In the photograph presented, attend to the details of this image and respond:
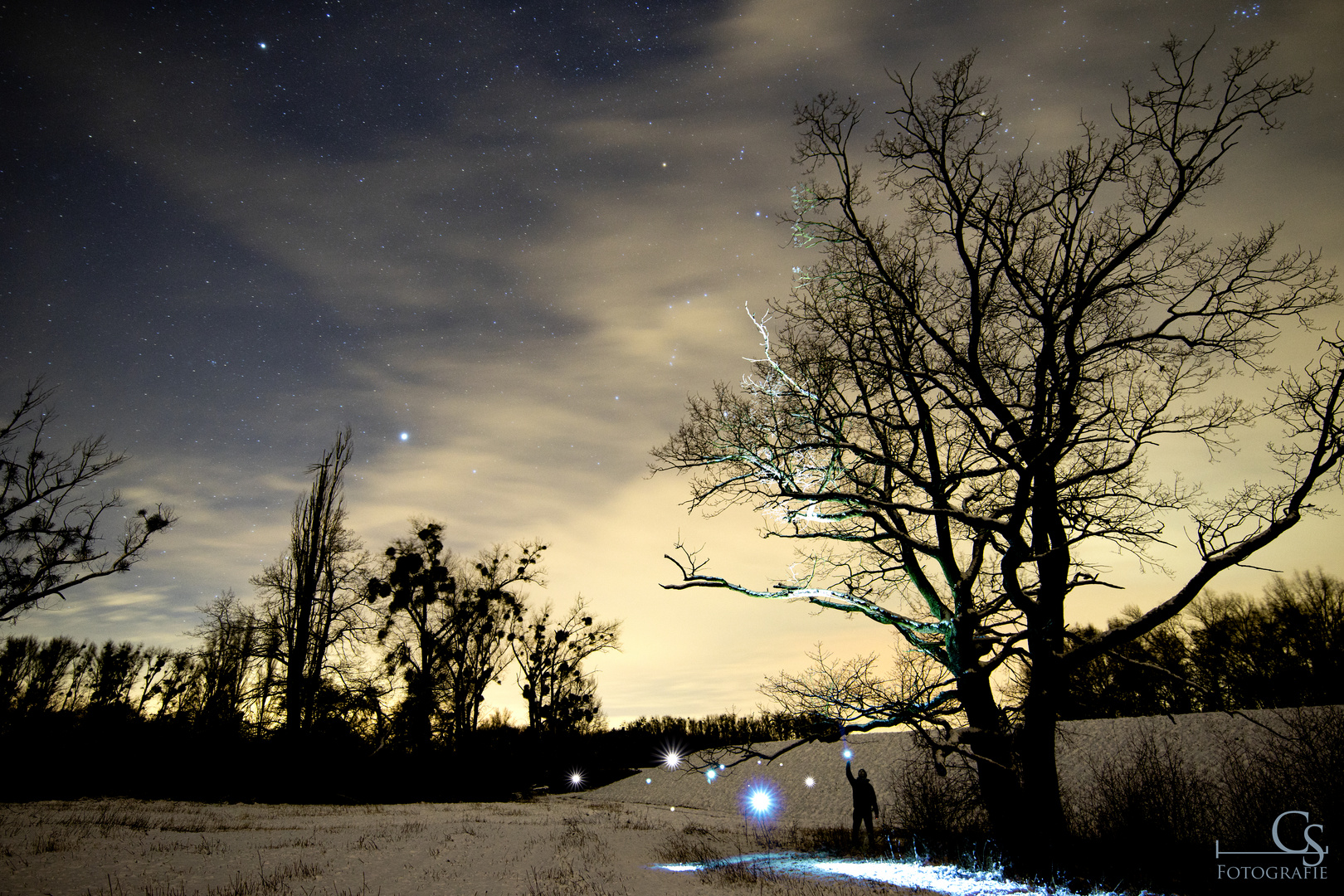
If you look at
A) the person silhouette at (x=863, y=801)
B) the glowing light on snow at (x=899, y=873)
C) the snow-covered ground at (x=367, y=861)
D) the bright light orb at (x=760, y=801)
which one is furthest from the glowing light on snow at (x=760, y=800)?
the glowing light on snow at (x=899, y=873)

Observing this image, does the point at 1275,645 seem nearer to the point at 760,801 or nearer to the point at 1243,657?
the point at 1243,657

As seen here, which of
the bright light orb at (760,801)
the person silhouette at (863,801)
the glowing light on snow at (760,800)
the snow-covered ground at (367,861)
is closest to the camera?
the snow-covered ground at (367,861)

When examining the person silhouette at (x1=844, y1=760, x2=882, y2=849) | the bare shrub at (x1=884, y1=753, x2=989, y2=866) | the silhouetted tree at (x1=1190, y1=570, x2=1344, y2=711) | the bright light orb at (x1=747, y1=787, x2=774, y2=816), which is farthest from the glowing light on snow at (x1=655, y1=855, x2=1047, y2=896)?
the silhouetted tree at (x1=1190, y1=570, x2=1344, y2=711)

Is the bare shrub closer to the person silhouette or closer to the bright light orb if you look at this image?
the person silhouette

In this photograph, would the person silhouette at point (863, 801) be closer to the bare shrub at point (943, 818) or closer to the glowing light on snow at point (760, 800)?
the bare shrub at point (943, 818)

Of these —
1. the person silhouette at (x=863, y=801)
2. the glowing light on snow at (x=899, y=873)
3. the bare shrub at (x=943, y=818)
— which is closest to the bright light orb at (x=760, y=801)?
the bare shrub at (x=943, y=818)

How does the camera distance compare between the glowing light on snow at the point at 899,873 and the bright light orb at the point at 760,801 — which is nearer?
the glowing light on snow at the point at 899,873

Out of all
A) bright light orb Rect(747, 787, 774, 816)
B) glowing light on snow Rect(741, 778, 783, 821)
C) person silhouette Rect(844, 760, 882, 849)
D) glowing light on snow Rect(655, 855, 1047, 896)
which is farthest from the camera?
bright light orb Rect(747, 787, 774, 816)

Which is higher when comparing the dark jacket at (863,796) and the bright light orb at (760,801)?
the dark jacket at (863,796)

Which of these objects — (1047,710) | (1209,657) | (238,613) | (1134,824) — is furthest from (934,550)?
(1209,657)

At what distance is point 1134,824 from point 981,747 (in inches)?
216

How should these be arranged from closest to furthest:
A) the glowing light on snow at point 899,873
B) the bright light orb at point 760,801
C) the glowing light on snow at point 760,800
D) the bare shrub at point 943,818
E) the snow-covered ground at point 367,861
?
1. the snow-covered ground at point 367,861
2. the glowing light on snow at point 899,873
3. the bare shrub at point 943,818
4. the glowing light on snow at point 760,800
5. the bright light orb at point 760,801

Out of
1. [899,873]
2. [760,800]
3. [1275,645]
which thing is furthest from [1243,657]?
[899,873]

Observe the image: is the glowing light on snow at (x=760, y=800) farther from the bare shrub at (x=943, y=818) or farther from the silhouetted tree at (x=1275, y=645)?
the silhouetted tree at (x=1275, y=645)
